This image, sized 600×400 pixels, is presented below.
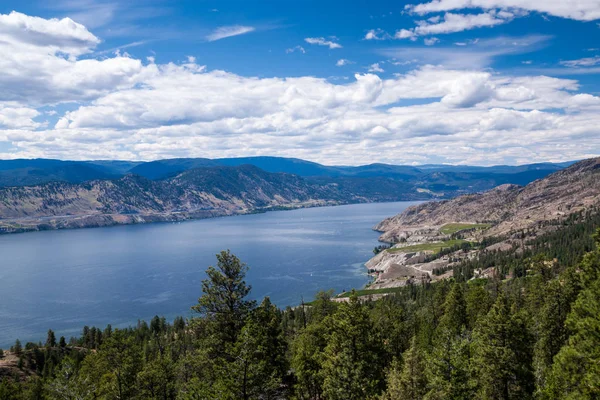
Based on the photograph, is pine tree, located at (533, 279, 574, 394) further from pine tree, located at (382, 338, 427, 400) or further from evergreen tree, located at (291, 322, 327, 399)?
evergreen tree, located at (291, 322, 327, 399)

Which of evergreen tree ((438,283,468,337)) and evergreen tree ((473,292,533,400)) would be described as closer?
evergreen tree ((473,292,533,400))

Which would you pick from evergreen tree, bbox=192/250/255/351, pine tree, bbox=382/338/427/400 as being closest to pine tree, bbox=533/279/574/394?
pine tree, bbox=382/338/427/400

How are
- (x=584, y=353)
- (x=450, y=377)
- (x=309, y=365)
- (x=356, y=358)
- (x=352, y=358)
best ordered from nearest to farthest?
(x=584, y=353) < (x=450, y=377) < (x=352, y=358) < (x=356, y=358) < (x=309, y=365)

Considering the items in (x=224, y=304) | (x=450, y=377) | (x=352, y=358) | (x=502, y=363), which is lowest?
(x=502, y=363)

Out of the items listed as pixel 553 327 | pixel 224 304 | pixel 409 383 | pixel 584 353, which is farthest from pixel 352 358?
pixel 553 327

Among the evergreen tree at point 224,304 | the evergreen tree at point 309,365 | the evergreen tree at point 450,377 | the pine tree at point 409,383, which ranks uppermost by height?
the evergreen tree at point 224,304

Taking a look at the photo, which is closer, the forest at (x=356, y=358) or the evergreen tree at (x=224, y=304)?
the forest at (x=356, y=358)

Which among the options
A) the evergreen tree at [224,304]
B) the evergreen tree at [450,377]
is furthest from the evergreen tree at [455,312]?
the evergreen tree at [224,304]

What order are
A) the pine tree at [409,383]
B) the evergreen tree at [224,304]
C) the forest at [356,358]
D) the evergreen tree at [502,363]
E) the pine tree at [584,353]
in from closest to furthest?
the pine tree at [584,353], the forest at [356,358], the evergreen tree at [224,304], the pine tree at [409,383], the evergreen tree at [502,363]

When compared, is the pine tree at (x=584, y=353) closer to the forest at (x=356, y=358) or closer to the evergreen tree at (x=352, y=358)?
the forest at (x=356, y=358)

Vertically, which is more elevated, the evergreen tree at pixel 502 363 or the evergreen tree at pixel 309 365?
the evergreen tree at pixel 502 363

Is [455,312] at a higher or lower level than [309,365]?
higher

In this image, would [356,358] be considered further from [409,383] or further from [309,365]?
[309,365]

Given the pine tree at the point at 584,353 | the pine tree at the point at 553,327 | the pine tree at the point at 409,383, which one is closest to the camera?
the pine tree at the point at 584,353
